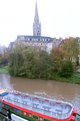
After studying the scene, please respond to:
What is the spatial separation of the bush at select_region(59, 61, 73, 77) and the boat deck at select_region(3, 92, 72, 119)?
18134mm

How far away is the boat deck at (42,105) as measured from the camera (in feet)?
46.5

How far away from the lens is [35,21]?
82000mm

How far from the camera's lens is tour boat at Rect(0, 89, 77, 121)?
13.9 metres

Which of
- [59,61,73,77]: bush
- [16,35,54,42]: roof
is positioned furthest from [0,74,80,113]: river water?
[16,35,54,42]: roof

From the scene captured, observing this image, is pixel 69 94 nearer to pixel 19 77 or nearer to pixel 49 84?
pixel 49 84

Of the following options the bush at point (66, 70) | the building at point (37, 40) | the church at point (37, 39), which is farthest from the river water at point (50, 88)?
the church at point (37, 39)

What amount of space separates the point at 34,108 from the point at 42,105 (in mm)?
536

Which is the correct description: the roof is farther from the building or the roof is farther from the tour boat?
the tour boat

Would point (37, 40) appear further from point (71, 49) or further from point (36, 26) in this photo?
point (71, 49)

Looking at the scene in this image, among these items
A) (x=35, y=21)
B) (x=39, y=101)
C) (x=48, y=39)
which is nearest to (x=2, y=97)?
(x=39, y=101)

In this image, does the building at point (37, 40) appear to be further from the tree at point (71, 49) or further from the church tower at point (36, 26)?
the tree at point (71, 49)

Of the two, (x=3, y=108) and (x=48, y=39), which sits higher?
(x=48, y=39)

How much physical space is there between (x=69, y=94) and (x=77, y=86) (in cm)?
496

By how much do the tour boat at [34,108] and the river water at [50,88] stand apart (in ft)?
18.6
